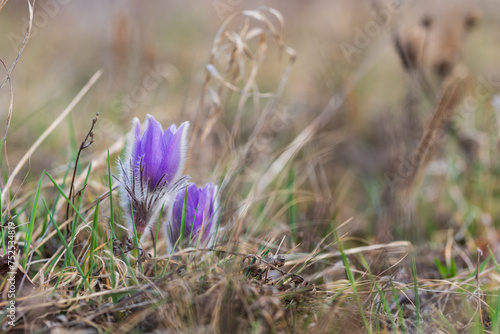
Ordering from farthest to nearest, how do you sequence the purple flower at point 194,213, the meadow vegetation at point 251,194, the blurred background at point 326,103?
the blurred background at point 326,103, the purple flower at point 194,213, the meadow vegetation at point 251,194

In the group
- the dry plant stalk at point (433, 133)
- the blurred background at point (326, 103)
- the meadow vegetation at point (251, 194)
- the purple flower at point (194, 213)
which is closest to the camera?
the meadow vegetation at point (251, 194)

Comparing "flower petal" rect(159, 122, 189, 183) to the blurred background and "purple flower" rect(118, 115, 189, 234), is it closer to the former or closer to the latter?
"purple flower" rect(118, 115, 189, 234)

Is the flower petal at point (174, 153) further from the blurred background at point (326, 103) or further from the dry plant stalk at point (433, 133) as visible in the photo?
the dry plant stalk at point (433, 133)

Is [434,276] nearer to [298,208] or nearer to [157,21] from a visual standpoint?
[298,208]

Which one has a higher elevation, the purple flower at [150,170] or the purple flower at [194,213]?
the purple flower at [150,170]

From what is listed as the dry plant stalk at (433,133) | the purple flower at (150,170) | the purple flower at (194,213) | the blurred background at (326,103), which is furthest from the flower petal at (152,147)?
the dry plant stalk at (433,133)

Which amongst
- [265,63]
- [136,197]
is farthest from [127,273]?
[265,63]
